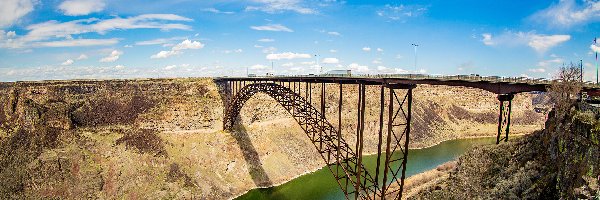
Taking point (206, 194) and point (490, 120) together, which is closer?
point (206, 194)

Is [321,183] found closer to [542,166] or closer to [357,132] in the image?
[357,132]

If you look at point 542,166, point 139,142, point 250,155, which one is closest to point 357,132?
point 542,166

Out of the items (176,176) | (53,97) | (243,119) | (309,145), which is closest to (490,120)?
(309,145)

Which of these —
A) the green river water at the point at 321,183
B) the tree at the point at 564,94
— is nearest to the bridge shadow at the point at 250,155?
the green river water at the point at 321,183

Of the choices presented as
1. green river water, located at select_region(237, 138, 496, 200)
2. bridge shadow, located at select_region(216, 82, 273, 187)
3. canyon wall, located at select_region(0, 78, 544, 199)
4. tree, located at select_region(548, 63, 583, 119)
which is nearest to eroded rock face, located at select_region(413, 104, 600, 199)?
tree, located at select_region(548, 63, 583, 119)

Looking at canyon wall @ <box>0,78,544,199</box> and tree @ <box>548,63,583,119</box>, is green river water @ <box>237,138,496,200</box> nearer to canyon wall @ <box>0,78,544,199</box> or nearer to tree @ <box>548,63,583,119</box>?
canyon wall @ <box>0,78,544,199</box>

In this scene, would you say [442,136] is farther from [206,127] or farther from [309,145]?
[206,127]

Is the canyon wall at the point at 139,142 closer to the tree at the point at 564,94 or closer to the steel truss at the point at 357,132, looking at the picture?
the steel truss at the point at 357,132
